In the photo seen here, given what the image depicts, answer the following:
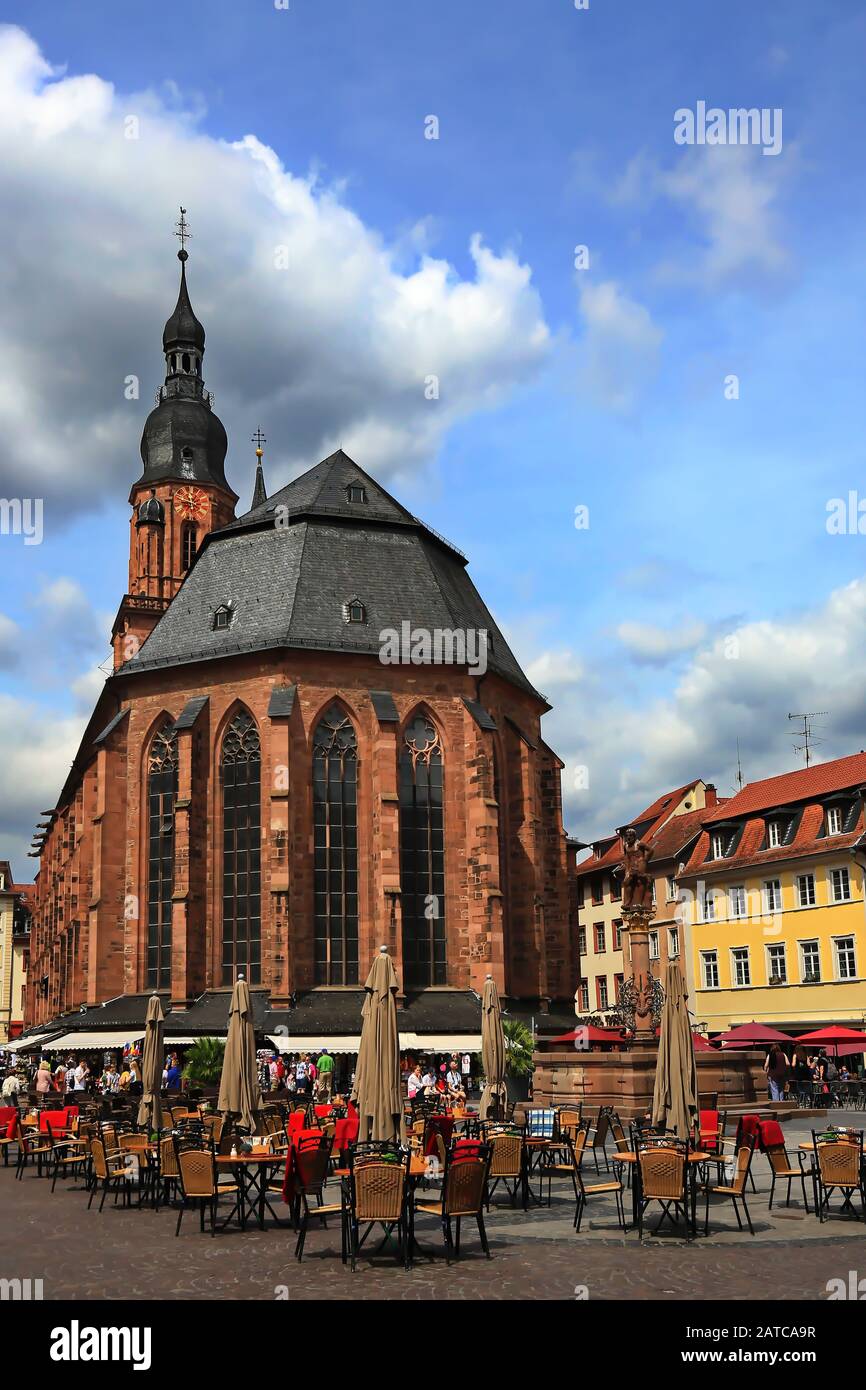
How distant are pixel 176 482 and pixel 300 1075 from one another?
3608 cm

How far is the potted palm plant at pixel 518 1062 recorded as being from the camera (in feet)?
99.6

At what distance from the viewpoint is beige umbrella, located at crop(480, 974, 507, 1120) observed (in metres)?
21.4

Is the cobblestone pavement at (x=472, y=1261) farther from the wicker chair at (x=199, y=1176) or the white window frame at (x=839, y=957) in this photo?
the white window frame at (x=839, y=957)

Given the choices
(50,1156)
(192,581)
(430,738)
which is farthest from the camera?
(192,581)

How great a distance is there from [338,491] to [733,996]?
23.8m

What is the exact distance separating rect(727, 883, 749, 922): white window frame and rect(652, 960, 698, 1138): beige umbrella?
110 feet

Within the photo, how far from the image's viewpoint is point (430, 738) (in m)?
41.9

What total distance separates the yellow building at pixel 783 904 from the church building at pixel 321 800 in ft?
21.9

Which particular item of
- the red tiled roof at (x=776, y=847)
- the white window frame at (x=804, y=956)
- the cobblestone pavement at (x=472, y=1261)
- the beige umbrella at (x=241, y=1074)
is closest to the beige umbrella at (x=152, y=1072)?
the beige umbrella at (x=241, y=1074)

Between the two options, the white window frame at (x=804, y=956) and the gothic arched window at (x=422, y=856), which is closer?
the gothic arched window at (x=422, y=856)

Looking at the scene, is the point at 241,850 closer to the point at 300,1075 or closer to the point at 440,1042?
the point at 440,1042

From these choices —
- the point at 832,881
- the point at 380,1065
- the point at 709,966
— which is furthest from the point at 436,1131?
the point at 709,966
